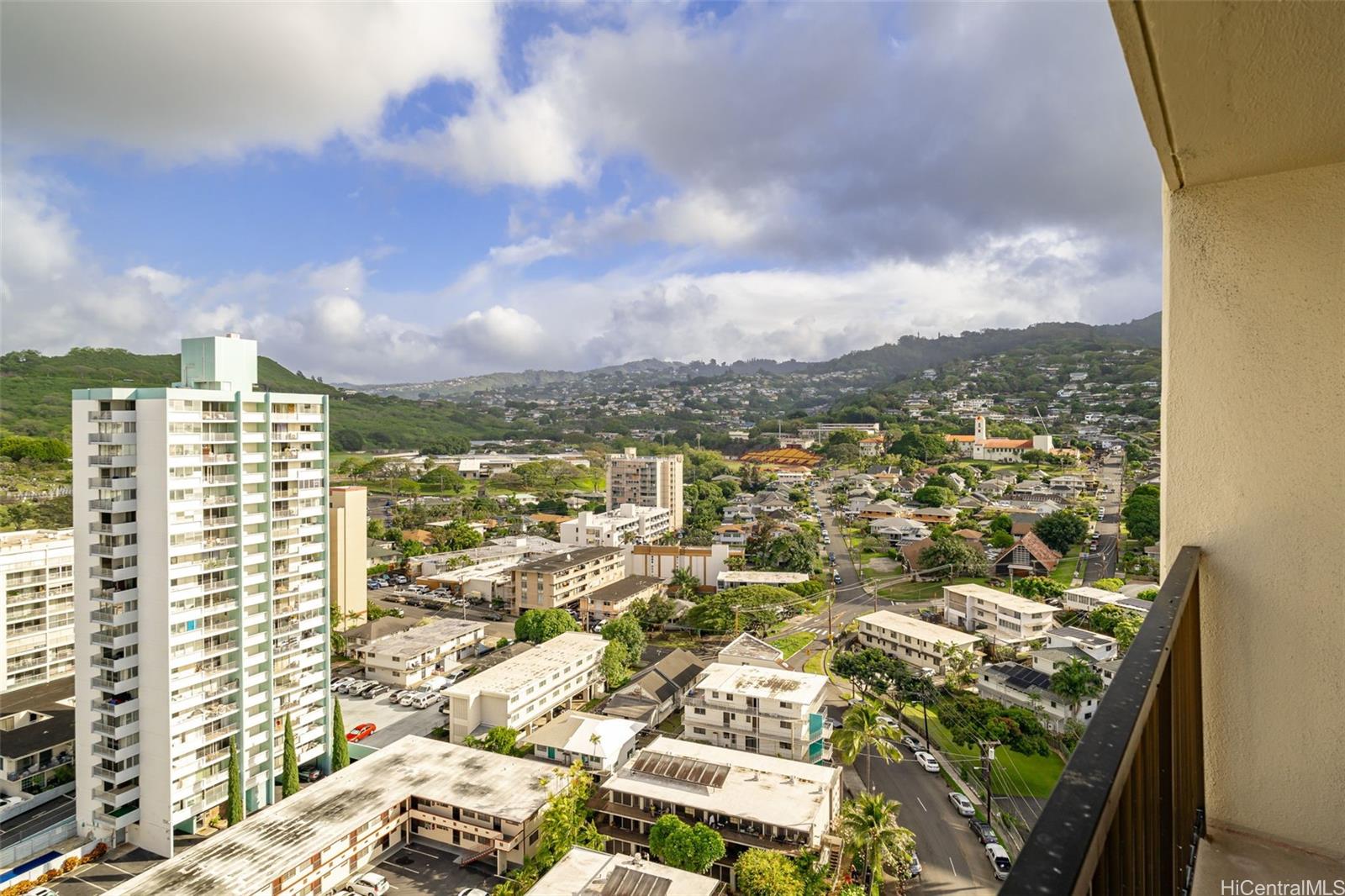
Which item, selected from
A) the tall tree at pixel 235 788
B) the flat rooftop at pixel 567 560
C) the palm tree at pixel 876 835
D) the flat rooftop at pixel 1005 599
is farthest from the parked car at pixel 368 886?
the flat rooftop at pixel 1005 599

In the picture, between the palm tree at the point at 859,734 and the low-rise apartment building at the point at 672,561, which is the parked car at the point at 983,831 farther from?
the low-rise apartment building at the point at 672,561

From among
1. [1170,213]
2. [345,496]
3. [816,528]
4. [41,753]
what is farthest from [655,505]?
[1170,213]

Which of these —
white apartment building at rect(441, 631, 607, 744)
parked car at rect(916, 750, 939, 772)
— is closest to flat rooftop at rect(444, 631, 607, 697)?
white apartment building at rect(441, 631, 607, 744)

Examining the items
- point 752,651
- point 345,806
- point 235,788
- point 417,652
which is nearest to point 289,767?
point 235,788

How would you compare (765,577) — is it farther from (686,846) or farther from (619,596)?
(686,846)

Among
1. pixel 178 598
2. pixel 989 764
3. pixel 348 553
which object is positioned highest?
pixel 178 598

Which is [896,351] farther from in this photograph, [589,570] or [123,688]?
[123,688]
